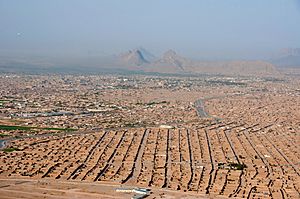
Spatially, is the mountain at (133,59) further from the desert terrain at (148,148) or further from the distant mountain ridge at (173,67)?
the desert terrain at (148,148)

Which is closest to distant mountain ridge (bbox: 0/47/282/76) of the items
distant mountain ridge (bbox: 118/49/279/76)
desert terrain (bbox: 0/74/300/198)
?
distant mountain ridge (bbox: 118/49/279/76)

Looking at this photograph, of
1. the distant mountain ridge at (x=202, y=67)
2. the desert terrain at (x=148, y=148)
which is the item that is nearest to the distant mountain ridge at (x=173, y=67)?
the distant mountain ridge at (x=202, y=67)

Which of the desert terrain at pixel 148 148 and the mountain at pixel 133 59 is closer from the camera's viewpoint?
the desert terrain at pixel 148 148

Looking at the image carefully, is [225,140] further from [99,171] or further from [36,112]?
[36,112]

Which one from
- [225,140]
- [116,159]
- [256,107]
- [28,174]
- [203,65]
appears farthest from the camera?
[203,65]

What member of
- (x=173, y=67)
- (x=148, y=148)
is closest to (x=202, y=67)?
(x=173, y=67)

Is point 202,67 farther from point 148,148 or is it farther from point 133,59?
point 148,148

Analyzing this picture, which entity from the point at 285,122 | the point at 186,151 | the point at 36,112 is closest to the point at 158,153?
the point at 186,151

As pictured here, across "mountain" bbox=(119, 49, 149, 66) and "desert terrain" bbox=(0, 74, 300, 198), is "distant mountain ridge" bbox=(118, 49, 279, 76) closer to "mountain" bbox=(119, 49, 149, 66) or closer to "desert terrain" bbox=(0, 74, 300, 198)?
"mountain" bbox=(119, 49, 149, 66)

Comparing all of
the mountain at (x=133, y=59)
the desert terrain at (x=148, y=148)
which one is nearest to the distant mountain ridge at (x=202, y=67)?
the mountain at (x=133, y=59)

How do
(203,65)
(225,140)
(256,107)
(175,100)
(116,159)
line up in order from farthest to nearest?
(203,65) < (175,100) < (256,107) < (225,140) < (116,159)

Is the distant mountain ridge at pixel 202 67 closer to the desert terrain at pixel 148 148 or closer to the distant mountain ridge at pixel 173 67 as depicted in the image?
the distant mountain ridge at pixel 173 67
